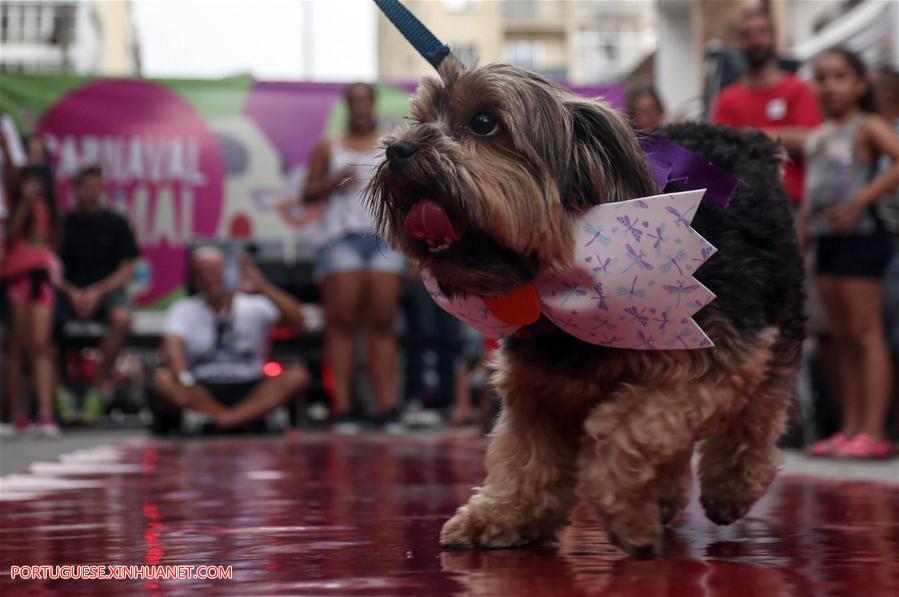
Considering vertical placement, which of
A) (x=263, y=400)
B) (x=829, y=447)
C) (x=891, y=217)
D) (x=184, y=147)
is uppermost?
(x=184, y=147)

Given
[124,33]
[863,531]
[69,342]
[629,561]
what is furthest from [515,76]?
[124,33]

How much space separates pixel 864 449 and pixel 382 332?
3739 millimetres

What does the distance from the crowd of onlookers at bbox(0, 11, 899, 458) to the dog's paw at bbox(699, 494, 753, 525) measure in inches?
68.4

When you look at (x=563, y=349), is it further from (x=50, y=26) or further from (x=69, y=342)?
(x=50, y=26)

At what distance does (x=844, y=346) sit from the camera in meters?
7.20

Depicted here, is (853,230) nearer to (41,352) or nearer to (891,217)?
(891,217)

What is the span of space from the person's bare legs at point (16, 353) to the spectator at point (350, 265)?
247 cm

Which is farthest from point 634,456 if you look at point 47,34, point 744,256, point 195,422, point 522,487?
point 47,34

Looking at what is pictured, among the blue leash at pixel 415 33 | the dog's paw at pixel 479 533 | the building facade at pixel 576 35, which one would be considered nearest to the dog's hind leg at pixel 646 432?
the dog's paw at pixel 479 533

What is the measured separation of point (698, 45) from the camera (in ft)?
90.9

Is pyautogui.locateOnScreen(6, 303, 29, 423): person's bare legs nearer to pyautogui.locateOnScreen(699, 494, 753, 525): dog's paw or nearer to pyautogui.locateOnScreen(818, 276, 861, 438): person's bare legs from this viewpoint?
pyautogui.locateOnScreen(818, 276, 861, 438): person's bare legs

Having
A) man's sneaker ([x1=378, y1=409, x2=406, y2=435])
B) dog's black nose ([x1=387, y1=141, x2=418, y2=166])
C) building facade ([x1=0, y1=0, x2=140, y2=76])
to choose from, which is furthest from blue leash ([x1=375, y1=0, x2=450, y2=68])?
building facade ([x1=0, y1=0, x2=140, y2=76])

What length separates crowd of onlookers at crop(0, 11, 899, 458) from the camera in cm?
708

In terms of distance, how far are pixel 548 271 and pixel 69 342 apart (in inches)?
393
